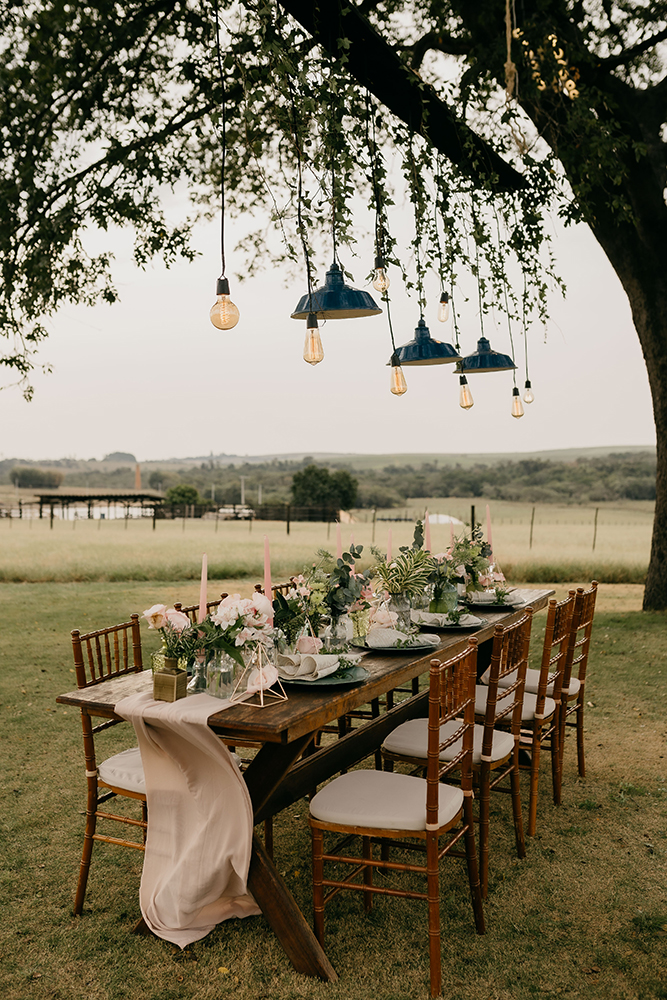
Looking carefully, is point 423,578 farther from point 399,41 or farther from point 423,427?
point 423,427

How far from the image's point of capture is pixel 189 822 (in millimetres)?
2680

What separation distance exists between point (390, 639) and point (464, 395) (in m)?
2.39

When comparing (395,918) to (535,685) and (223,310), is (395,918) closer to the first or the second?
(535,685)

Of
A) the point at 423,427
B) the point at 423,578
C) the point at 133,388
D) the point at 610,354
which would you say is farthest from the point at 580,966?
the point at 133,388

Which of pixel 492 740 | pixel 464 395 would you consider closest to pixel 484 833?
pixel 492 740

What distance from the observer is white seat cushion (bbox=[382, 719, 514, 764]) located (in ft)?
10.2

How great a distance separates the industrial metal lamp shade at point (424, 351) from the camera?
4211mm

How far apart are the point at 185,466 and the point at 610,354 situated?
4912cm

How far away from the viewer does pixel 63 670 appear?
7230 mm

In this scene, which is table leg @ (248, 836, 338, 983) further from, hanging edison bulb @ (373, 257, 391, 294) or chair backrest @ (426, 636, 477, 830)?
hanging edison bulb @ (373, 257, 391, 294)

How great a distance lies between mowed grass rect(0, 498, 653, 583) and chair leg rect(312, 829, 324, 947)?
549cm

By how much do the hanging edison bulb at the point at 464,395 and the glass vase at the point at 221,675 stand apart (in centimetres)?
306

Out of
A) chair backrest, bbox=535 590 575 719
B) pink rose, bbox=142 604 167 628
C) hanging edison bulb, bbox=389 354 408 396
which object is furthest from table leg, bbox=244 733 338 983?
hanging edison bulb, bbox=389 354 408 396

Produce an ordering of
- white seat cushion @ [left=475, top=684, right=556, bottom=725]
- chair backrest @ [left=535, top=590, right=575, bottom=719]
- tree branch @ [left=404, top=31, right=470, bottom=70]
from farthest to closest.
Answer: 1. tree branch @ [left=404, top=31, right=470, bottom=70]
2. white seat cushion @ [left=475, top=684, right=556, bottom=725]
3. chair backrest @ [left=535, top=590, right=575, bottom=719]
